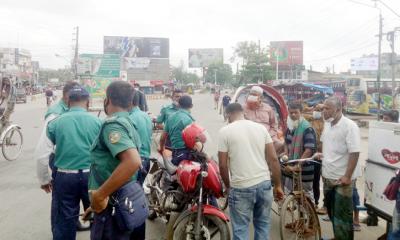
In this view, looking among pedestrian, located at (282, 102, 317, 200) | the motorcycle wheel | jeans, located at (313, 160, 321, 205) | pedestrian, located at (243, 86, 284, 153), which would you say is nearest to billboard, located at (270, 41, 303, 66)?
pedestrian, located at (243, 86, 284, 153)

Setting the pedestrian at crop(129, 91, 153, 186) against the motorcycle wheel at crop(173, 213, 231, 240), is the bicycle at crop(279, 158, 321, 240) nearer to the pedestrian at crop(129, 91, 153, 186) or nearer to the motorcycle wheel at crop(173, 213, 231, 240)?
the motorcycle wheel at crop(173, 213, 231, 240)

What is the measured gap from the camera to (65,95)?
4.88 m

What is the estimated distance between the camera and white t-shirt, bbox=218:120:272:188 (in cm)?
389

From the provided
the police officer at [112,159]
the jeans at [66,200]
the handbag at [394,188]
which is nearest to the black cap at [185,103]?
the jeans at [66,200]

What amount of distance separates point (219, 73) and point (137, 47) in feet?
80.0

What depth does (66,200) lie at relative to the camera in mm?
3896

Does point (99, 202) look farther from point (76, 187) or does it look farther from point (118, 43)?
point (118, 43)

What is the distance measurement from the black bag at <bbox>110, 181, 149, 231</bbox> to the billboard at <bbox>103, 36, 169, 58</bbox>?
228 feet

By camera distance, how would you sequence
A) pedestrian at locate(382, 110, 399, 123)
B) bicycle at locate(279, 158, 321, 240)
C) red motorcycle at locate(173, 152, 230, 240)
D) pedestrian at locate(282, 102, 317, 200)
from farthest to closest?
pedestrian at locate(382, 110, 399, 123) < pedestrian at locate(282, 102, 317, 200) < bicycle at locate(279, 158, 321, 240) < red motorcycle at locate(173, 152, 230, 240)

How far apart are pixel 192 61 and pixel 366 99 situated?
6132cm

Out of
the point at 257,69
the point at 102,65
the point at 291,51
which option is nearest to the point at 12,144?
the point at 102,65

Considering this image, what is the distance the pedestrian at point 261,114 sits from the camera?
6.13m

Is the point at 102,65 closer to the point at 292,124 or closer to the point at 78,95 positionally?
the point at 292,124

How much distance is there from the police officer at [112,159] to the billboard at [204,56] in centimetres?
8432
